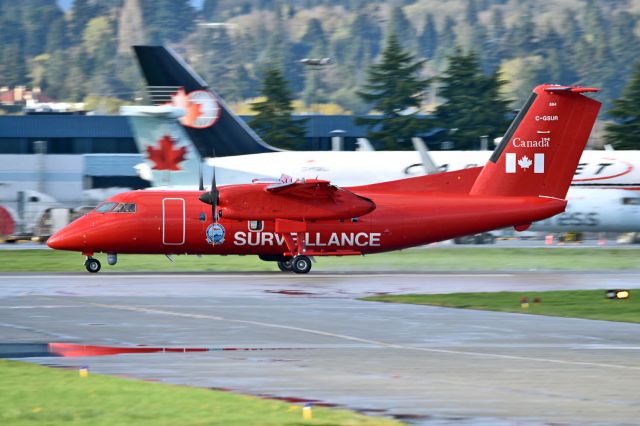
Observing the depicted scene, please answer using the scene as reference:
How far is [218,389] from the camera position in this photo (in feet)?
51.2

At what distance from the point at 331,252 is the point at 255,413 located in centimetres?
2341

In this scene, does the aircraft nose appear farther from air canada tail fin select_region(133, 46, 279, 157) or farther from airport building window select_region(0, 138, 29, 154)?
airport building window select_region(0, 138, 29, 154)

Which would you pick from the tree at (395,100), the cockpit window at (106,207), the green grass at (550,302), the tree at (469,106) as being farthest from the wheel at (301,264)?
the tree at (469,106)

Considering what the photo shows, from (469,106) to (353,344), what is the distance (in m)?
97.0

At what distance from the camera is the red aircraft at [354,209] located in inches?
1426

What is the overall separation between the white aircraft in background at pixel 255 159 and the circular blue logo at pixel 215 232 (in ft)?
38.8

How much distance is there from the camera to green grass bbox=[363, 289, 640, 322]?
2548 centimetres

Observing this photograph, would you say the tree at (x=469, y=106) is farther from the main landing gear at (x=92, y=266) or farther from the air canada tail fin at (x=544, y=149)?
the main landing gear at (x=92, y=266)

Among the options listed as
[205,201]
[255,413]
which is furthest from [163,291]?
[255,413]

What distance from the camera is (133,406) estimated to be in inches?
562

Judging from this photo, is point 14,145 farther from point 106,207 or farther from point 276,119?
point 106,207

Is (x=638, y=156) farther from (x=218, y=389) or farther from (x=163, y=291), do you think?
(x=218, y=389)

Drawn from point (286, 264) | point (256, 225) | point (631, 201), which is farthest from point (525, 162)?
point (631, 201)

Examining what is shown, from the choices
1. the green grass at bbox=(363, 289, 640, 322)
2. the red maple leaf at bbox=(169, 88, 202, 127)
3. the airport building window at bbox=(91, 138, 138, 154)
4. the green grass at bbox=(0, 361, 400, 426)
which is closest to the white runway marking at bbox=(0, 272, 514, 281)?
the green grass at bbox=(363, 289, 640, 322)
